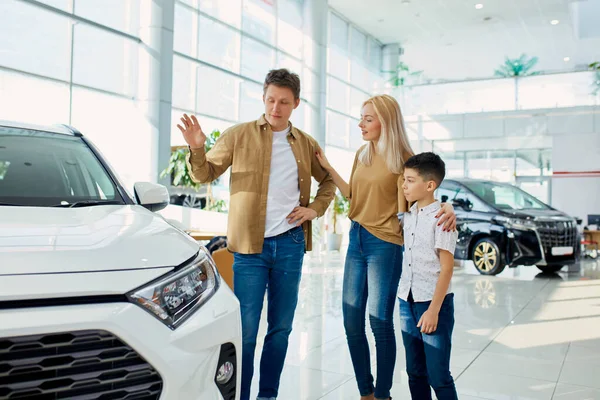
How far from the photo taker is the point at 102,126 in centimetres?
842

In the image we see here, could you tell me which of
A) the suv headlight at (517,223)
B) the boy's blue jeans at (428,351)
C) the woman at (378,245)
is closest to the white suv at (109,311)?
the boy's blue jeans at (428,351)

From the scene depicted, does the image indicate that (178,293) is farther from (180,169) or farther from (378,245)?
(180,169)

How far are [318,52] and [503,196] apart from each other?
6760 millimetres

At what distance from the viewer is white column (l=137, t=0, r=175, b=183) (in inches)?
338

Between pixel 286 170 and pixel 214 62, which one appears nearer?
pixel 286 170

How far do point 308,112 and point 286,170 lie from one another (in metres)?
11.3

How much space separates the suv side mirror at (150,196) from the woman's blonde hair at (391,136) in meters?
0.93

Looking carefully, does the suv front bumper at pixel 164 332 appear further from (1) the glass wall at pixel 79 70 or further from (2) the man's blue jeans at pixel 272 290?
(1) the glass wall at pixel 79 70

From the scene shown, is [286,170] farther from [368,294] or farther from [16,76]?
[16,76]

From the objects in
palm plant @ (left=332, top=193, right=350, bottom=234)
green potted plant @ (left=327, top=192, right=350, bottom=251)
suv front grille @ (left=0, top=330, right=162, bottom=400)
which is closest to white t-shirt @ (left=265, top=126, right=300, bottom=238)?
suv front grille @ (left=0, top=330, right=162, bottom=400)

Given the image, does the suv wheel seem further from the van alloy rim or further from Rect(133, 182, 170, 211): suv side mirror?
Rect(133, 182, 170, 211): suv side mirror

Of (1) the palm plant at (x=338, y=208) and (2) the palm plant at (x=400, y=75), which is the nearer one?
(1) the palm plant at (x=338, y=208)

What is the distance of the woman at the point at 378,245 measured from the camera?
2.35 m

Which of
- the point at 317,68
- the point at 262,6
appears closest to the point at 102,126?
the point at 262,6
